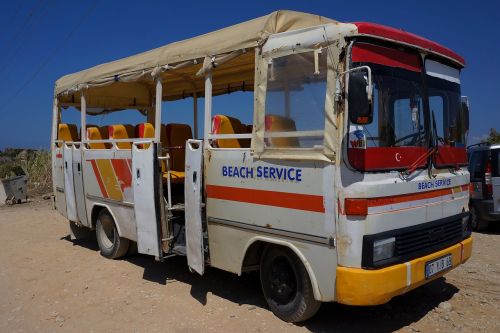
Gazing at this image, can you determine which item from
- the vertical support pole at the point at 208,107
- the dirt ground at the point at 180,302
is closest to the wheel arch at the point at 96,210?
the dirt ground at the point at 180,302

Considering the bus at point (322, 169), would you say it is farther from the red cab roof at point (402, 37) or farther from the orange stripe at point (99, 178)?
the orange stripe at point (99, 178)

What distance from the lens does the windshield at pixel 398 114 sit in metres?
4.14

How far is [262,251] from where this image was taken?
5.21m

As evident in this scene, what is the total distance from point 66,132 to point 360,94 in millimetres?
6761

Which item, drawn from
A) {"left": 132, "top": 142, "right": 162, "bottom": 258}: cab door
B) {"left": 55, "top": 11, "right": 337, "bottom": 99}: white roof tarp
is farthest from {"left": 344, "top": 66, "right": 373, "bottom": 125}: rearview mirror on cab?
{"left": 132, "top": 142, "right": 162, "bottom": 258}: cab door

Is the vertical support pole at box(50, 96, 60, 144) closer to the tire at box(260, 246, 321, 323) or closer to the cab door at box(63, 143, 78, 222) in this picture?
the cab door at box(63, 143, 78, 222)

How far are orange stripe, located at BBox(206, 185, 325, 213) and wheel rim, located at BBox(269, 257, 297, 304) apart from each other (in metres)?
0.64

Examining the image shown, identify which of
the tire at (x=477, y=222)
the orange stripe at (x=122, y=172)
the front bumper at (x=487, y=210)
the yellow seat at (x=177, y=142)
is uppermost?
the yellow seat at (x=177, y=142)

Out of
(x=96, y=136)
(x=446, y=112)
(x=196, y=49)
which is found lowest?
(x=96, y=136)

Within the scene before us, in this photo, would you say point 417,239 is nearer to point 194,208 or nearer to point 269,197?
point 269,197

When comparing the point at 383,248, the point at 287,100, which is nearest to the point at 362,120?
the point at 287,100

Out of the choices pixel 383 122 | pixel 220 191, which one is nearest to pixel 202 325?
pixel 220 191

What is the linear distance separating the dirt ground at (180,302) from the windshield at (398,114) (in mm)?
1620

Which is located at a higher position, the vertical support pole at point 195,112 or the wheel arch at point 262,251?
the vertical support pole at point 195,112
